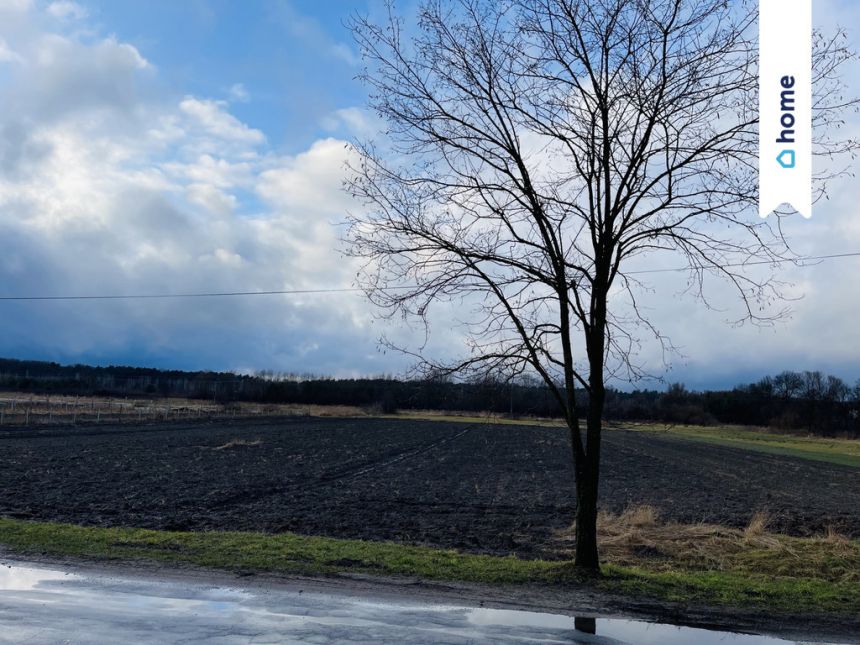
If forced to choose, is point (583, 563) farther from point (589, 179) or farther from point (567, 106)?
point (567, 106)

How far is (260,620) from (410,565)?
3550 mm

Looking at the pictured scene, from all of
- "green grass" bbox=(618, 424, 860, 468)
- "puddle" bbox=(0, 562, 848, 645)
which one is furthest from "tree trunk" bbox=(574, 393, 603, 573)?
"puddle" bbox=(0, 562, 848, 645)

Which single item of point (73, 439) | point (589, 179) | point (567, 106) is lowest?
point (73, 439)

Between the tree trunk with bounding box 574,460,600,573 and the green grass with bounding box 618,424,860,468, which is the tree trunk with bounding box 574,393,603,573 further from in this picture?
the green grass with bounding box 618,424,860,468

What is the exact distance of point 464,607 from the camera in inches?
346

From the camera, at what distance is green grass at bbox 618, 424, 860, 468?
62325mm

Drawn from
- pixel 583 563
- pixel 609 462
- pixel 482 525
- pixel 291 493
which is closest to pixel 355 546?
pixel 583 563

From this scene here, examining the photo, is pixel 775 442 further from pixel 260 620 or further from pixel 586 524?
pixel 260 620

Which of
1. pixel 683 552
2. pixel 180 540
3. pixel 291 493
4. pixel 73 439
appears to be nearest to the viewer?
pixel 180 540

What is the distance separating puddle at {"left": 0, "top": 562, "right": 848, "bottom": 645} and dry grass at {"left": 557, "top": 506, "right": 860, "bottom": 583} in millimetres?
4740

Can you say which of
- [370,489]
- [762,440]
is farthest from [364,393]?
→ [370,489]

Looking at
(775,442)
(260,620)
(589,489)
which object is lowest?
(775,442)

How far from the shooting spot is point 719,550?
13953 millimetres

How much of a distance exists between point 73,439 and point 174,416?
33513mm
